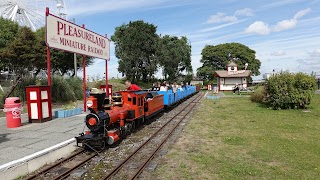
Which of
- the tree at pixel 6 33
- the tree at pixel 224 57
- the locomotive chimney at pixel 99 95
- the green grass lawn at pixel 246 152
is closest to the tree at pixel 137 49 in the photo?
the tree at pixel 6 33

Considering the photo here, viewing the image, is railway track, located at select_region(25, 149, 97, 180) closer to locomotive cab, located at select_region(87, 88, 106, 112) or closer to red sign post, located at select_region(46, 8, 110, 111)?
locomotive cab, located at select_region(87, 88, 106, 112)

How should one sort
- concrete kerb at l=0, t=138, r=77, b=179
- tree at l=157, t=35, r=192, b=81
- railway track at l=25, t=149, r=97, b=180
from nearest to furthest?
1. concrete kerb at l=0, t=138, r=77, b=179
2. railway track at l=25, t=149, r=97, b=180
3. tree at l=157, t=35, r=192, b=81

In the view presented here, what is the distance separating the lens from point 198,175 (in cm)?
614

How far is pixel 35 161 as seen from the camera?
21.7 feet

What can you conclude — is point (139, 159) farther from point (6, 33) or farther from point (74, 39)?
point (6, 33)

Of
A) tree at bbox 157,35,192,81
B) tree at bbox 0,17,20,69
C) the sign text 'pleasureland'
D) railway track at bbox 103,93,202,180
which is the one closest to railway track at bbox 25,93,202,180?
railway track at bbox 103,93,202,180

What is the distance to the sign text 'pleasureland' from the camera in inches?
473

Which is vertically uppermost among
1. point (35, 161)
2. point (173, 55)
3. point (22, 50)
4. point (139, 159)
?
point (173, 55)

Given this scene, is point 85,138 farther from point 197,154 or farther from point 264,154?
point 264,154

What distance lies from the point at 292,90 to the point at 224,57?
50.1m

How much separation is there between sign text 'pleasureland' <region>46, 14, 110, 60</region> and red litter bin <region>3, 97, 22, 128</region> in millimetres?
2924

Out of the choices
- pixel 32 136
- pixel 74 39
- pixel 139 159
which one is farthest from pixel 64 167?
pixel 74 39

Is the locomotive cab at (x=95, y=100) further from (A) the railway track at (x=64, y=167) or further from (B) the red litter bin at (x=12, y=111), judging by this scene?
(B) the red litter bin at (x=12, y=111)

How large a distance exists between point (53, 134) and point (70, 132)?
24.5 inches
